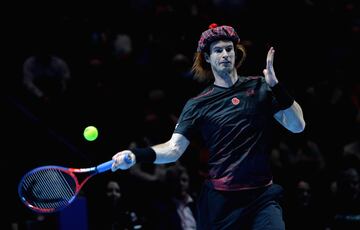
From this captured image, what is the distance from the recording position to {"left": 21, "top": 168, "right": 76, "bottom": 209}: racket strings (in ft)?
16.1

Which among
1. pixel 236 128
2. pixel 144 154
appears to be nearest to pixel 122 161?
pixel 144 154

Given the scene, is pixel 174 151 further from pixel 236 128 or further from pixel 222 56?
pixel 222 56

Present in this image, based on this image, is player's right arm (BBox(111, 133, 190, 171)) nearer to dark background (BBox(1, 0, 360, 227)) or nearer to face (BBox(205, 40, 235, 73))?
face (BBox(205, 40, 235, 73))

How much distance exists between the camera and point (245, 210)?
4.59m

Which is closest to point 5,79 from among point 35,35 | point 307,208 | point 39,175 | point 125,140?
point 35,35

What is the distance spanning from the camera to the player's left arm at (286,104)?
459cm

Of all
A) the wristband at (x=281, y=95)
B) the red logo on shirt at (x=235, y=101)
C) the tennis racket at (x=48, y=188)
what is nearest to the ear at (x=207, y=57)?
the red logo on shirt at (x=235, y=101)

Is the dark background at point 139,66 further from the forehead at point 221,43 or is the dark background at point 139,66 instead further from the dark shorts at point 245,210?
the forehead at point 221,43

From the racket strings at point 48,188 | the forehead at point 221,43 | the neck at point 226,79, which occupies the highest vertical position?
the forehead at point 221,43

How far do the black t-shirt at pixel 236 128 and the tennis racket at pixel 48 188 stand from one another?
884mm

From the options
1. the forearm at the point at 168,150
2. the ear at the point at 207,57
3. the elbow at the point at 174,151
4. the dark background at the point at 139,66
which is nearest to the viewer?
the forearm at the point at 168,150

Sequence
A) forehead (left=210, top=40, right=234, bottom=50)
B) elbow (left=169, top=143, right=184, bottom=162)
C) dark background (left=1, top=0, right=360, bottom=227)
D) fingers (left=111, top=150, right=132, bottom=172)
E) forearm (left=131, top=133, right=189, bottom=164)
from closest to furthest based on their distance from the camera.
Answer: fingers (left=111, top=150, right=132, bottom=172) → forearm (left=131, top=133, right=189, bottom=164) → elbow (left=169, top=143, right=184, bottom=162) → forehead (left=210, top=40, right=234, bottom=50) → dark background (left=1, top=0, right=360, bottom=227)

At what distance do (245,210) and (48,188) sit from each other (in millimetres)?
1455

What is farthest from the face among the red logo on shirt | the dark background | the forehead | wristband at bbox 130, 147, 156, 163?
the dark background
